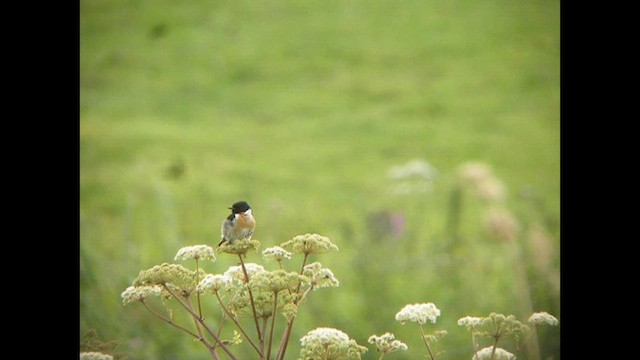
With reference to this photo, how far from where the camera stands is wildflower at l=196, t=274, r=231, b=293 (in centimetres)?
89

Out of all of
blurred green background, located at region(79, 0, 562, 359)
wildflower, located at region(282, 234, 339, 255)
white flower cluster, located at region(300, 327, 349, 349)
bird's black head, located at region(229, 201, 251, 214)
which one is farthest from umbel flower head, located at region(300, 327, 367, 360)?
blurred green background, located at region(79, 0, 562, 359)

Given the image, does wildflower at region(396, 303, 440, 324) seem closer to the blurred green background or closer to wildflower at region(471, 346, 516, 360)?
wildflower at region(471, 346, 516, 360)

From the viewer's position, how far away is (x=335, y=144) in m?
3.16

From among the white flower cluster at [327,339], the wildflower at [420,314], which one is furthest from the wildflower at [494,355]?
the white flower cluster at [327,339]

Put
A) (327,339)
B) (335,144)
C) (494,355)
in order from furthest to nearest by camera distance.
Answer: (335,144)
(494,355)
(327,339)

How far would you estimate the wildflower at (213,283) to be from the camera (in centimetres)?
89

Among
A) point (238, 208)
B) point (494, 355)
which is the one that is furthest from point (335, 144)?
point (494, 355)

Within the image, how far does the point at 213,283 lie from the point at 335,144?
2.29 metres

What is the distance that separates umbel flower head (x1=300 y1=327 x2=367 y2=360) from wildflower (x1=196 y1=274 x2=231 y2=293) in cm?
12

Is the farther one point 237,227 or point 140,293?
point 237,227

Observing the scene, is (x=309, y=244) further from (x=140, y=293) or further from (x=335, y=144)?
(x=335, y=144)
